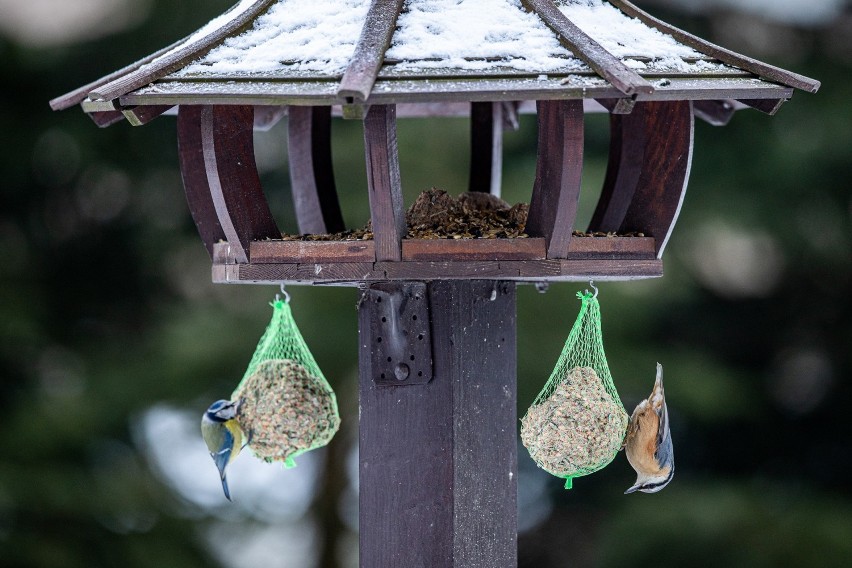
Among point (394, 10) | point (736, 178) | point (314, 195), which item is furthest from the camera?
point (736, 178)

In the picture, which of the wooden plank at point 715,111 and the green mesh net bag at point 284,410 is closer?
the green mesh net bag at point 284,410

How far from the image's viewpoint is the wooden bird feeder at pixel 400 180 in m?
1.53

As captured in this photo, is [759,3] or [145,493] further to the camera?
[759,3]

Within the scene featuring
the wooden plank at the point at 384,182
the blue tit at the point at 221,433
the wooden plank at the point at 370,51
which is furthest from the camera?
the blue tit at the point at 221,433

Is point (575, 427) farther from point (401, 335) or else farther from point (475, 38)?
point (475, 38)

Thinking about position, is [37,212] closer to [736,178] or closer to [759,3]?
[736,178]

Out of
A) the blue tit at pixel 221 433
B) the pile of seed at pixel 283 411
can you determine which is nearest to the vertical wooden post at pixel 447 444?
the pile of seed at pixel 283 411

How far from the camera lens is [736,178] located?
186 inches

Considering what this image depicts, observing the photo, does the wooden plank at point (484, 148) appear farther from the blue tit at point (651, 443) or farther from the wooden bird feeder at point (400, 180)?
the blue tit at point (651, 443)

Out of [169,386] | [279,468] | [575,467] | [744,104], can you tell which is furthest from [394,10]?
[279,468]

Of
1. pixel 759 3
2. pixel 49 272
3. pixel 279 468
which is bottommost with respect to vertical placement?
pixel 279 468

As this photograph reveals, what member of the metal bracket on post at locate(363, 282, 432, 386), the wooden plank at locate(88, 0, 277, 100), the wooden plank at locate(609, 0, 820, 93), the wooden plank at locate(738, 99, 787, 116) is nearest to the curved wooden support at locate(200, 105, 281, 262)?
the wooden plank at locate(88, 0, 277, 100)

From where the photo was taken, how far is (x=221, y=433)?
1.98m

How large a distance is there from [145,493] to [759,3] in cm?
339
